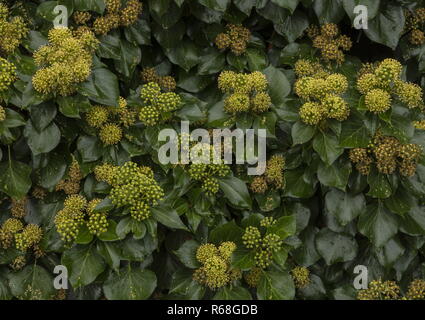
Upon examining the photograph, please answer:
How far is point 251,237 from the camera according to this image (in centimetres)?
328

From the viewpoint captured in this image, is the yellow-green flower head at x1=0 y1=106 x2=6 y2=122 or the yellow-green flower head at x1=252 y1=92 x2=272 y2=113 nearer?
the yellow-green flower head at x1=0 y1=106 x2=6 y2=122

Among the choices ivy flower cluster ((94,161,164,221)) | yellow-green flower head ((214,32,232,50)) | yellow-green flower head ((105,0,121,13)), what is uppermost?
yellow-green flower head ((105,0,121,13))

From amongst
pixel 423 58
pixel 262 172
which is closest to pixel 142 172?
pixel 262 172

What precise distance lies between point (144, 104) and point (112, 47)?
0.41 m

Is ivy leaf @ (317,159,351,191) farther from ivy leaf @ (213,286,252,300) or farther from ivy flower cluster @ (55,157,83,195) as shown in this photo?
ivy flower cluster @ (55,157,83,195)

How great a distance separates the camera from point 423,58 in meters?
3.69

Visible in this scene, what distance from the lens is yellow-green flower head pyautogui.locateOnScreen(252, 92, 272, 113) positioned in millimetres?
3348

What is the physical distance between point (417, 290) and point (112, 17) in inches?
96.2

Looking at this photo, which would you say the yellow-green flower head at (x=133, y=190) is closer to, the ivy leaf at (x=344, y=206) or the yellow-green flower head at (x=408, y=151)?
the ivy leaf at (x=344, y=206)

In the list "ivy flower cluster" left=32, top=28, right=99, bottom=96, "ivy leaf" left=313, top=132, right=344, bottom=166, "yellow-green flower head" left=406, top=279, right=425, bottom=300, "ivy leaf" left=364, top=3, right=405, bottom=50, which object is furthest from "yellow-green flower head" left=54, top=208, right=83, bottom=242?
"ivy leaf" left=364, top=3, right=405, bottom=50

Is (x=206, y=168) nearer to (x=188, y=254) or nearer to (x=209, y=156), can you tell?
(x=209, y=156)

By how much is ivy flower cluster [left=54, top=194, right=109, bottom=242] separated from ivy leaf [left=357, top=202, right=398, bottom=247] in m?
1.47

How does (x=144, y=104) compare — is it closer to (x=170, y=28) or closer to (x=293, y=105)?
(x=170, y=28)
